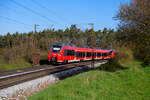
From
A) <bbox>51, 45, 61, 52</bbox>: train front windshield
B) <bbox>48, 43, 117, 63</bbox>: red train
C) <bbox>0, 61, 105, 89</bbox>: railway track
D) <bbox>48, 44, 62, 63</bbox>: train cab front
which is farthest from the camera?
<bbox>51, 45, 61, 52</bbox>: train front windshield

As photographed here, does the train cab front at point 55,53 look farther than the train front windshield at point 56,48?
No

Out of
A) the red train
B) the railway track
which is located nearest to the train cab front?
the red train

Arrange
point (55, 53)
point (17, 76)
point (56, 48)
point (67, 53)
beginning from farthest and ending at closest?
point (67, 53) → point (56, 48) → point (55, 53) → point (17, 76)

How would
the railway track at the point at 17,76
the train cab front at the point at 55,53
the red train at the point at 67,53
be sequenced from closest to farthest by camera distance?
the railway track at the point at 17,76
the train cab front at the point at 55,53
the red train at the point at 67,53

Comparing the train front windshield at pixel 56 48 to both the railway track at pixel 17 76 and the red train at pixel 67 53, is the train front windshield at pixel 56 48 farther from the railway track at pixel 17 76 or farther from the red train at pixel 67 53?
the railway track at pixel 17 76

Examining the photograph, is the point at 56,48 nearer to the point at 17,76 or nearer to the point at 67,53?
the point at 67,53

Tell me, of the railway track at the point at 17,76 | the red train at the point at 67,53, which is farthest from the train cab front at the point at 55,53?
the railway track at the point at 17,76

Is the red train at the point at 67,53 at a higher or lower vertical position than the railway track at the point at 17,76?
higher

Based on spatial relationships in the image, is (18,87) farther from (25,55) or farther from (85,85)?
(25,55)

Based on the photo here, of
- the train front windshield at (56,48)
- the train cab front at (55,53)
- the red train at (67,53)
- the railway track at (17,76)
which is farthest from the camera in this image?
the train front windshield at (56,48)

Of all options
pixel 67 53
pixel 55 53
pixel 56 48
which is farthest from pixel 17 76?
pixel 67 53

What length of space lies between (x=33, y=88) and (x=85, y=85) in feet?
11.4

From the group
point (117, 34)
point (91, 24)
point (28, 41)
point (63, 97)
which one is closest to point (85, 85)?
point (63, 97)

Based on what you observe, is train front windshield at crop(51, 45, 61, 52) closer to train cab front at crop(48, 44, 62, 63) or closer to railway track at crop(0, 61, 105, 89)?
train cab front at crop(48, 44, 62, 63)
